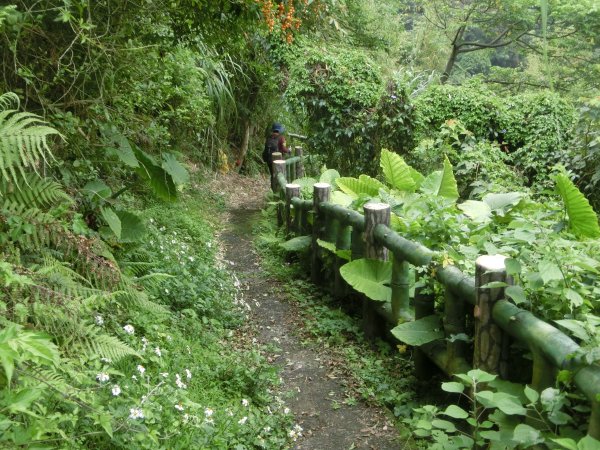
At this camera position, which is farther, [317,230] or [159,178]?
[317,230]

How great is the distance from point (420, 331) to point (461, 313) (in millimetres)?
412

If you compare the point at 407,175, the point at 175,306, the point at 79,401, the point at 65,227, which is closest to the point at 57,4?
the point at 65,227

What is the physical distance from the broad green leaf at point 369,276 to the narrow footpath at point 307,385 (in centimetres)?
64

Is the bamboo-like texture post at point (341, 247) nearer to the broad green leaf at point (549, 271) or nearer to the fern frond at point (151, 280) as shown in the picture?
the fern frond at point (151, 280)

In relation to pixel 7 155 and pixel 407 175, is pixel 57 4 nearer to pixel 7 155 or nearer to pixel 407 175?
pixel 7 155

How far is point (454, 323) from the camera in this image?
4.03 metres

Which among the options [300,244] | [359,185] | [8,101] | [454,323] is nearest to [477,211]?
[454,323]

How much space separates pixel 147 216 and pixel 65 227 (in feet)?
10.9

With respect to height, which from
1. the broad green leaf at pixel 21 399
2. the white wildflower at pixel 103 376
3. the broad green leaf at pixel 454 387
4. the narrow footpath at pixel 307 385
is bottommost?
the narrow footpath at pixel 307 385

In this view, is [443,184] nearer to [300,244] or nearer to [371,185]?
[371,185]

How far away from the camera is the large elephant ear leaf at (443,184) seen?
6.27 meters

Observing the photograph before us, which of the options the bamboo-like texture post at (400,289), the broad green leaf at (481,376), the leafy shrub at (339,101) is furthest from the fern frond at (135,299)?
the leafy shrub at (339,101)

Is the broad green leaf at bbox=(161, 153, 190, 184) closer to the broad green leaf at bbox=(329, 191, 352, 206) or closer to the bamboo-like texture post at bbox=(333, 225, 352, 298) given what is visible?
the bamboo-like texture post at bbox=(333, 225, 352, 298)

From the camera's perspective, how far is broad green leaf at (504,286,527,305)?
3322 mm
